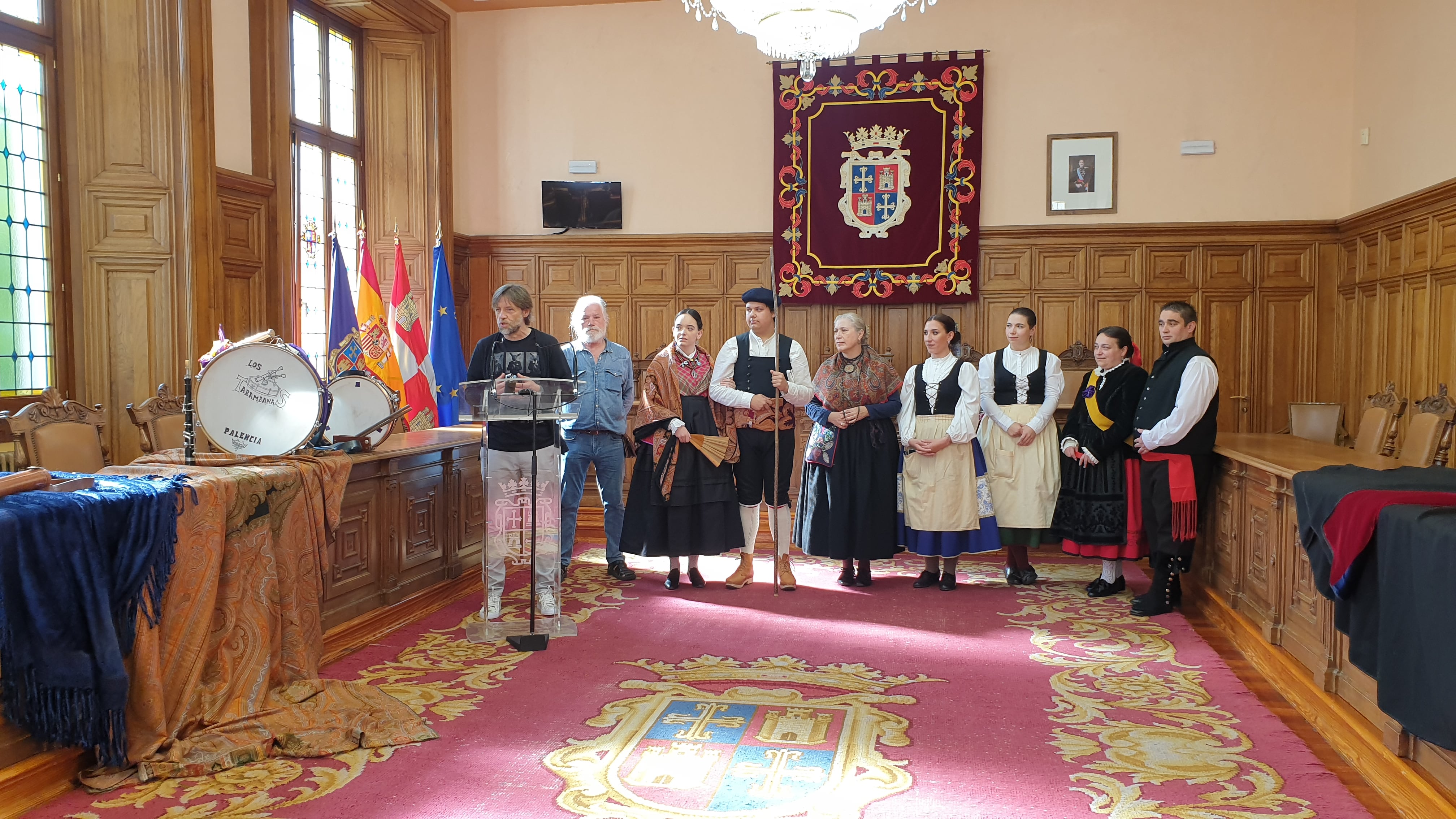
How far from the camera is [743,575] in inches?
219

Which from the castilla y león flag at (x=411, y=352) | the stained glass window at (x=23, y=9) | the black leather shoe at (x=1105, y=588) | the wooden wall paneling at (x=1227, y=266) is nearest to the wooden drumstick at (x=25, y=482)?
the stained glass window at (x=23, y=9)

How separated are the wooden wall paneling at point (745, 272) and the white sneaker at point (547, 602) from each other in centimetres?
361

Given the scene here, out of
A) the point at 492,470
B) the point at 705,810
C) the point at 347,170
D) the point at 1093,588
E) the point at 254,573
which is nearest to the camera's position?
the point at 705,810

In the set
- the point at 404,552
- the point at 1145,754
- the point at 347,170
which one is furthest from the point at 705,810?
the point at 347,170

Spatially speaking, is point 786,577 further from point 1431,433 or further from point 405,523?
point 1431,433

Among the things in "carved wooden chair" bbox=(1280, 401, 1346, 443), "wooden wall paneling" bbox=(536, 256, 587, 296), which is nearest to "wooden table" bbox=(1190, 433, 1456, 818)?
"carved wooden chair" bbox=(1280, 401, 1346, 443)

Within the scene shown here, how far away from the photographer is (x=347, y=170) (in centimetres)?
705

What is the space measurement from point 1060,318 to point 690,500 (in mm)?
3559

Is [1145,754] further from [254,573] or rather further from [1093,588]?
[254,573]

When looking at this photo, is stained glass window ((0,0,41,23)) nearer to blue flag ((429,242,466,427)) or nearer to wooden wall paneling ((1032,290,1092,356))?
blue flag ((429,242,466,427))

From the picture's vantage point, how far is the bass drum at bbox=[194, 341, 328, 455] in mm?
3795

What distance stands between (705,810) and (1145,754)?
1422 millimetres

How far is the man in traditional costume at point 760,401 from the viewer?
17.5 feet

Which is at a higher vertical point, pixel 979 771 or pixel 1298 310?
pixel 1298 310
